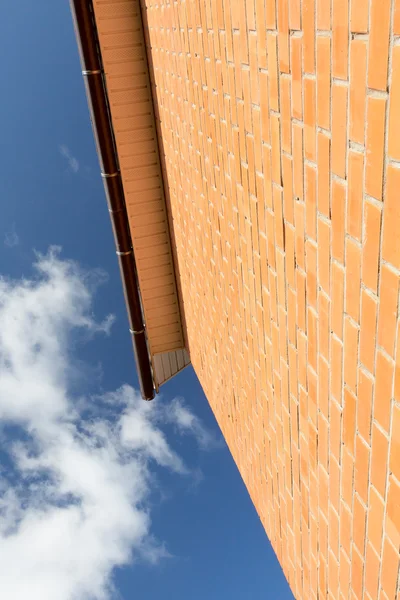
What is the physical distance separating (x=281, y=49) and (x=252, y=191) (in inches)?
28.4

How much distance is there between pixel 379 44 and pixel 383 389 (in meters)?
0.85

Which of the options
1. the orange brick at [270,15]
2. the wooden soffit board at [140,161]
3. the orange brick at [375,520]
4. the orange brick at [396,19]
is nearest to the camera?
the orange brick at [396,19]

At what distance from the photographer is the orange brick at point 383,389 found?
1366mm

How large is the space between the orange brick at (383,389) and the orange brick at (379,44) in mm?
677

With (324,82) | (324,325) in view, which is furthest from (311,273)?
(324,82)

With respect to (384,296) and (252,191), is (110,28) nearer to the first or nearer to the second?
(252,191)

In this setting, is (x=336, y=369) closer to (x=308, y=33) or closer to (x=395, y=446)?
(x=395, y=446)

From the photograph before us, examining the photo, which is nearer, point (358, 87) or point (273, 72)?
point (358, 87)

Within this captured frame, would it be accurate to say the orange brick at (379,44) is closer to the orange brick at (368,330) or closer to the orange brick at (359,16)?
the orange brick at (359,16)

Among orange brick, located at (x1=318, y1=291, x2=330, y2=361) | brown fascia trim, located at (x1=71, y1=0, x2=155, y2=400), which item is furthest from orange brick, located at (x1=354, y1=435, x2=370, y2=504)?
brown fascia trim, located at (x1=71, y1=0, x2=155, y2=400)

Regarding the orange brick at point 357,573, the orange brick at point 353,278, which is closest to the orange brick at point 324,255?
the orange brick at point 353,278

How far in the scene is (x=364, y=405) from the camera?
156cm

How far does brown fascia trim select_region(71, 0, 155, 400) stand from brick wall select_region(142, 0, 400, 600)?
1251mm

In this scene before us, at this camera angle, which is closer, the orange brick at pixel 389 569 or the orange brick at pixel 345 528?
the orange brick at pixel 389 569
